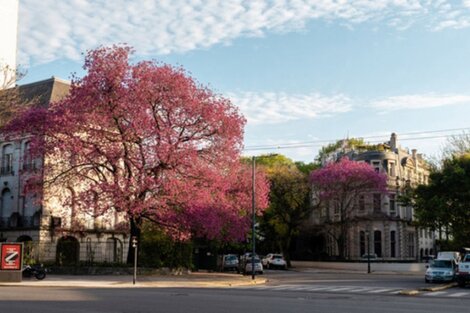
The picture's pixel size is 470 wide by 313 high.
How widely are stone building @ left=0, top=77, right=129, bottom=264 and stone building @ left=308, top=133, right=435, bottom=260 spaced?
25656mm

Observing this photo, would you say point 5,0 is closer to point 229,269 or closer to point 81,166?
point 81,166

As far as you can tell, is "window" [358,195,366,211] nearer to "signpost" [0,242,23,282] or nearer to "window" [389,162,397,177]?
"window" [389,162,397,177]

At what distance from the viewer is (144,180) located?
37750 millimetres

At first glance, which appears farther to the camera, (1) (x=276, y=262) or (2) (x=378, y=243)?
(2) (x=378, y=243)

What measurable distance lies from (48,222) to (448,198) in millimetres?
31855

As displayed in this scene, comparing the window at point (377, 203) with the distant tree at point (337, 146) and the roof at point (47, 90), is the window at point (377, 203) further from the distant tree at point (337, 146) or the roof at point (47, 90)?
the roof at point (47, 90)

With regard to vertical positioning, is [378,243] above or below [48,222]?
below

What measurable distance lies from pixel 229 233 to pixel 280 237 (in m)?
29.2

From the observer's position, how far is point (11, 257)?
1292 inches

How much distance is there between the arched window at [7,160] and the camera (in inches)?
2132

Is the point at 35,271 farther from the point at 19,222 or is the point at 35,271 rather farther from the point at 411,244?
the point at 411,244

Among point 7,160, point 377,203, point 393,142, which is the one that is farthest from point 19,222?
point 393,142

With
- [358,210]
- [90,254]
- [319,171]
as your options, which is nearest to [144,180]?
[90,254]

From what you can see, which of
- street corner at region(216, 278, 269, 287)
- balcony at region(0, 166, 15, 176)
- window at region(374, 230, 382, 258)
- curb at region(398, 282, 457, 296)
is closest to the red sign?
street corner at region(216, 278, 269, 287)
